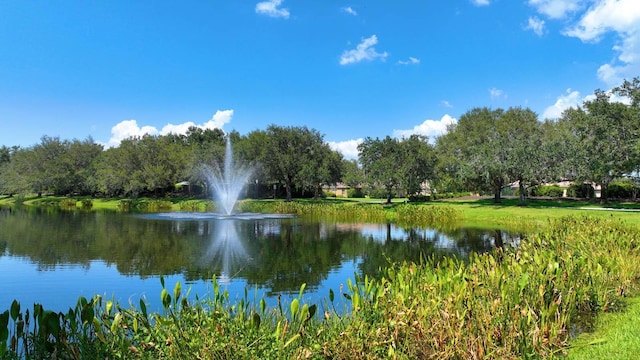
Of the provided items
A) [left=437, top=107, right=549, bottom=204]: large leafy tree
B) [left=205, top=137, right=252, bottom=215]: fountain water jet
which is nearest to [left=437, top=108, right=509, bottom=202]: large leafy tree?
[left=437, top=107, right=549, bottom=204]: large leafy tree

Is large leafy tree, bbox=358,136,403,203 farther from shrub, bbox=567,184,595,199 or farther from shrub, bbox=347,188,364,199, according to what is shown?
shrub, bbox=347,188,364,199

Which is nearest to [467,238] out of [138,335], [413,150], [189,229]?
[189,229]

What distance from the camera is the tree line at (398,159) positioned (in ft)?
127

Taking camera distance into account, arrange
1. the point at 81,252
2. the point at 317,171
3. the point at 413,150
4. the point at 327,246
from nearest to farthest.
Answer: the point at 81,252
the point at 327,246
the point at 413,150
the point at 317,171

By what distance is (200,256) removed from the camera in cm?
1731

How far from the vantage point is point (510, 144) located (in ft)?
138

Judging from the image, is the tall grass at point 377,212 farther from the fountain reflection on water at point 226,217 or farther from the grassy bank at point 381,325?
the grassy bank at point 381,325

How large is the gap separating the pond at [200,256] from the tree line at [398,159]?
55.7 ft

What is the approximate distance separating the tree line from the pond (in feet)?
55.7

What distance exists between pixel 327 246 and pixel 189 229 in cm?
1134

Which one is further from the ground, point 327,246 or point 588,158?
point 588,158

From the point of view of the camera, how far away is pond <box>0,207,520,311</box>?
38.2ft

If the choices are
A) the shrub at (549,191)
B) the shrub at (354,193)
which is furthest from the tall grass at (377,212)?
the shrub at (354,193)

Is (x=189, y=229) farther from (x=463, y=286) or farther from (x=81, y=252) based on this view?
(x=463, y=286)
